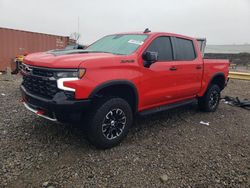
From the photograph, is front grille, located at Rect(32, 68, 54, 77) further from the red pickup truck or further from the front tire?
the front tire

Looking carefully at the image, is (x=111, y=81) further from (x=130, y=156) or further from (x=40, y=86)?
(x=130, y=156)

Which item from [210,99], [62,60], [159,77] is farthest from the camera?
[210,99]

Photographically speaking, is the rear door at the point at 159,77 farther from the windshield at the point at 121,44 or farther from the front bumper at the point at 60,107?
the front bumper at the point at 60,107

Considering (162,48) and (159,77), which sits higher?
(162,48)

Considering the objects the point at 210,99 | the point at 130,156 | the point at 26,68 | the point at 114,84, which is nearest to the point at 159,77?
the point at 114,84

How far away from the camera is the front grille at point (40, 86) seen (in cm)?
311

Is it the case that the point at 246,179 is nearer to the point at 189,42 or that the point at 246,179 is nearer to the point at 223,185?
the point at 223,185

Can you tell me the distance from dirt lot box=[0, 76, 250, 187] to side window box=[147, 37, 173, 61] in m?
1.37

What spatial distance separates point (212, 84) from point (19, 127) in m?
4.55

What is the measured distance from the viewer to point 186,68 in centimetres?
482

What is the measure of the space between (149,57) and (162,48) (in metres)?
0.80

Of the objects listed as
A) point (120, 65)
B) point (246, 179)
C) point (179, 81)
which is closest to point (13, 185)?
point (120, 65)

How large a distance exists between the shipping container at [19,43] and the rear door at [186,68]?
33.9ft

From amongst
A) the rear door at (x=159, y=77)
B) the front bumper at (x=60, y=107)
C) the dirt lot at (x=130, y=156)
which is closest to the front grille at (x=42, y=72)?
the front bumper at (x=60, y=107)
